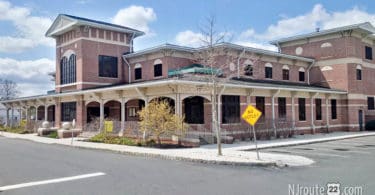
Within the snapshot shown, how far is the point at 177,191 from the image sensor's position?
8.39 m

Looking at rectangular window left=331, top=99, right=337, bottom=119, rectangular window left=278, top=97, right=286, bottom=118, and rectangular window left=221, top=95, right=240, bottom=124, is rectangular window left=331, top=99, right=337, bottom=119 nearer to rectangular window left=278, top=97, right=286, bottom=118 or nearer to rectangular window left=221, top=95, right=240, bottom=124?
rectangular window left=278, top=97, right=286, bottom=118

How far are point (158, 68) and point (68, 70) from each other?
32.1ft

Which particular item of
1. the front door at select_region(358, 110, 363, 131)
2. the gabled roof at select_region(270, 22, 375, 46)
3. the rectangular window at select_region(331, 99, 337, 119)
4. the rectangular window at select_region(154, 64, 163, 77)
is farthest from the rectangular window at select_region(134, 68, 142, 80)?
the front door at select_region(358, 110, 363, 131)

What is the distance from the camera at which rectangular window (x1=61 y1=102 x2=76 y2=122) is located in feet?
104

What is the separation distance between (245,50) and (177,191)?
21.2 meters

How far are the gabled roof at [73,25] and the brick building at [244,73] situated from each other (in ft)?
0.32

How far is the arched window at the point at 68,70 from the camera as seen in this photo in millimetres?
32719

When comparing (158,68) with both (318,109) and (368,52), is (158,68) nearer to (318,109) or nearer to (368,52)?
(318,109)

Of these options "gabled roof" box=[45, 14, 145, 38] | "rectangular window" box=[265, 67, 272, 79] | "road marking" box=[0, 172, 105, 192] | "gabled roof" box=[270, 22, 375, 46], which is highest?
"gabled roof" box=[45, 14, 145, 38]

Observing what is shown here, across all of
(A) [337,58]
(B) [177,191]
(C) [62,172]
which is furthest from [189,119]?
(A) [337,58]

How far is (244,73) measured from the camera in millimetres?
28766

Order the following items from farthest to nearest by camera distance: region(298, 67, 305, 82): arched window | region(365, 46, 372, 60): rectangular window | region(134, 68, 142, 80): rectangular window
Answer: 1. region(365, 46, 372, 60): rectangular window
2. region(298, 67, 305, 82): arched window
3. region(134, 68, 142, 80): rectangular window

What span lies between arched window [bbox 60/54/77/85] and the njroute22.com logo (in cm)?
2751

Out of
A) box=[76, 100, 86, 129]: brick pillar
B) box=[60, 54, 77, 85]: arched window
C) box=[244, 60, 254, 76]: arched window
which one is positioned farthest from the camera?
box=[60, 54, 77, 85]: arched window
